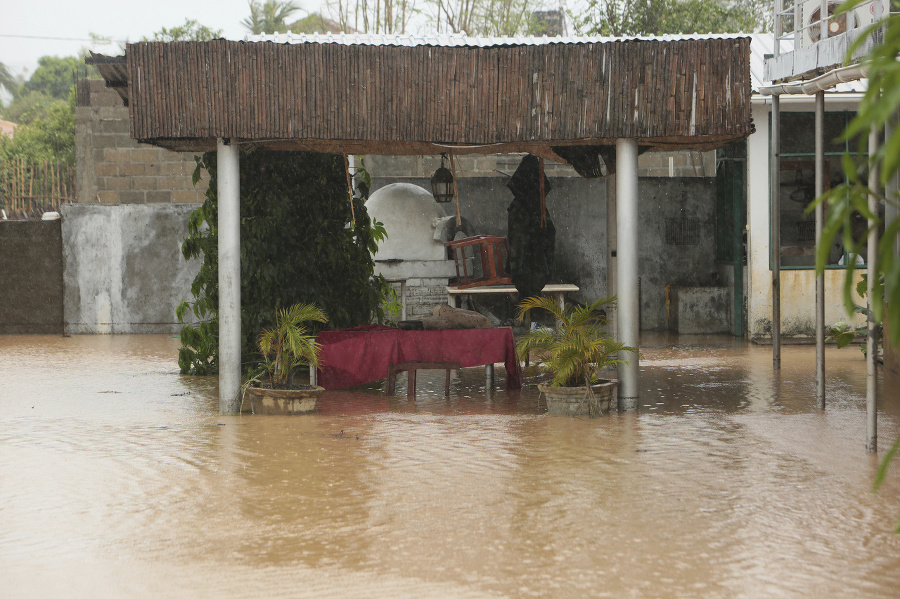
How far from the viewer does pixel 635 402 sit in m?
8.80

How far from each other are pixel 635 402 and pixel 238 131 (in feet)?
14.0

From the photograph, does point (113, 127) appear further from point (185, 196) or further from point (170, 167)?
point (185, 196)

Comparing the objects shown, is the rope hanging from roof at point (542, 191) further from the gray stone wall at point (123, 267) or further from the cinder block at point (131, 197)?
the cinder block at point (131, 197)

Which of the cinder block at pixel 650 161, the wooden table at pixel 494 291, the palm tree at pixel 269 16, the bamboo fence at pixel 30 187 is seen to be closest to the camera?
the wooden table at pixel 494 291

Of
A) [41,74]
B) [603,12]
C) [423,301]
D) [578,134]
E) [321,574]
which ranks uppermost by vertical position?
[41,74]

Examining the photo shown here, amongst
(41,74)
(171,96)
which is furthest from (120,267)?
(41,74)

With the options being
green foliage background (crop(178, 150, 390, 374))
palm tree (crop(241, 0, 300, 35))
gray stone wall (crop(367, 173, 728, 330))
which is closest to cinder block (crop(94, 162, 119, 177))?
gray stone wall (crop(367, 173, 728, 330))

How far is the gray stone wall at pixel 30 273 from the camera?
54.6 ft

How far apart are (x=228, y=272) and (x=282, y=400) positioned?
1.27 m

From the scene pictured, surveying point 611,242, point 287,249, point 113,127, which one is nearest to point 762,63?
point 611,242

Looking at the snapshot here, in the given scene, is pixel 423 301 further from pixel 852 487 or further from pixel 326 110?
pixel 852 487

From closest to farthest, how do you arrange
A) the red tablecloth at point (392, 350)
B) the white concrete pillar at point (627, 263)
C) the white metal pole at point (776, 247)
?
the white concrete pillar at point (627, 263) → the red tablecloth at point (392, 350) → the white metal pole at point (776, 247)

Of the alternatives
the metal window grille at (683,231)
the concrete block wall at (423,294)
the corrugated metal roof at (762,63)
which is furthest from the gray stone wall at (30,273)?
the corrugated metal roof at (762,63)

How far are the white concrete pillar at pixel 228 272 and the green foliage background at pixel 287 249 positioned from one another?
2.65ft
